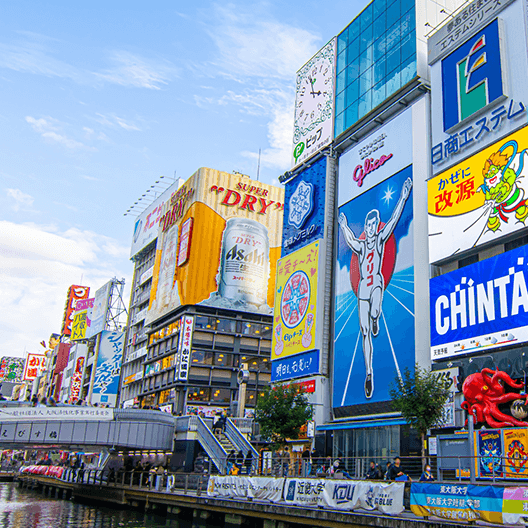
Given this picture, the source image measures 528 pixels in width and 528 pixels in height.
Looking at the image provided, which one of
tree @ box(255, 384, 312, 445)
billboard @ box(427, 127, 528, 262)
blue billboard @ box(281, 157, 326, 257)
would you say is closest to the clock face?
blue billboard @ box(281, 157, 326, 257)

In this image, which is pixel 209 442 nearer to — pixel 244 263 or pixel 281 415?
pixel 281 415

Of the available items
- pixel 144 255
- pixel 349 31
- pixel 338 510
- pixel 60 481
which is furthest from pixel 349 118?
pixel 144 255

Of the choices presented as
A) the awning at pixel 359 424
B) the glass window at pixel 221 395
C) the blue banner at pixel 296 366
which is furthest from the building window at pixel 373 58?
the glass window at pixel 221 395

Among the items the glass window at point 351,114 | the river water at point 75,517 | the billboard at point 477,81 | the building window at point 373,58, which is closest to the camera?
the river water at point 75,517

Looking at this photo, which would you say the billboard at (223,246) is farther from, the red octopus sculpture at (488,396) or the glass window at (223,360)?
the red octopus sculpture at (488,396)

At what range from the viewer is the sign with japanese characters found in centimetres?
8269

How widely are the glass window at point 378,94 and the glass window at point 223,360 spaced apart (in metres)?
45.3

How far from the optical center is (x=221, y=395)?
83.7 m

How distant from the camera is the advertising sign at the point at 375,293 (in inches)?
1703

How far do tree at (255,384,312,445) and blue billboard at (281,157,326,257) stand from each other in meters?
17.4

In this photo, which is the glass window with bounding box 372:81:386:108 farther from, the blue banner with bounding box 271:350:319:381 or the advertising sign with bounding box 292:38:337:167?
the blue banner with bounding box 271:350:319:381

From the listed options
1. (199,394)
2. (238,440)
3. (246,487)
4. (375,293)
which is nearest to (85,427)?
(238,440)

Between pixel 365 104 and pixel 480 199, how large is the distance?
19219mm

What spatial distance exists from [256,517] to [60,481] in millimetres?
38613
